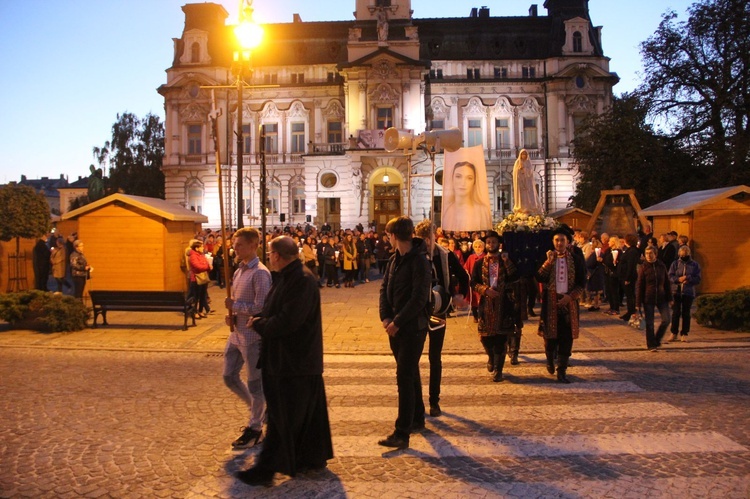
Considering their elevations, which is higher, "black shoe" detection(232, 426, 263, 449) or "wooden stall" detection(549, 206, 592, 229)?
"wooden stall" detection(549, 206, 592, 229)

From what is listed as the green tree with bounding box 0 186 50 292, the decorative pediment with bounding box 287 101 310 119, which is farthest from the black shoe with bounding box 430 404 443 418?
the decorative pediment with bounding box 287 101 310 119

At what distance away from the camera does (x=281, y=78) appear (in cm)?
4891

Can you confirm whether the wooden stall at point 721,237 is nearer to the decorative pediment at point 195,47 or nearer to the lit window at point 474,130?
the lit window at point 474,130

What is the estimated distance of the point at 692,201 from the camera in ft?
57.8

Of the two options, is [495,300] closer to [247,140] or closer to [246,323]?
[246,323]

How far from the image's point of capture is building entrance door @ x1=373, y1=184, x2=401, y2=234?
4512 centimetres

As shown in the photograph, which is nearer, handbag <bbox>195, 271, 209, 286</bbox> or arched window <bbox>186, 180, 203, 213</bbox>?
handbag <bbox>195, 271, 209, 286</bbox>

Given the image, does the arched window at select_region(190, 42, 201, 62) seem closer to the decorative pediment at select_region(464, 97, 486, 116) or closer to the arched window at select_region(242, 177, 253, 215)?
the arched window at select_region(242, 177, 253, 215)

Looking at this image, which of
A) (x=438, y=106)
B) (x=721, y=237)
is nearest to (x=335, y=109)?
(x=438, y=106)

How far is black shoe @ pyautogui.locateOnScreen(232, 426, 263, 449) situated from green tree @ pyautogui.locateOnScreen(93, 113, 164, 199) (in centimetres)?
5774

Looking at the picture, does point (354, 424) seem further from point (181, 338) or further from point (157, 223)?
point (157, 223)

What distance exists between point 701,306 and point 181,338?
10.7 m

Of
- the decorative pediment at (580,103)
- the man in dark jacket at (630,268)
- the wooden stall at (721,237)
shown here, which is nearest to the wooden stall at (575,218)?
the wooden stall at (721,237)

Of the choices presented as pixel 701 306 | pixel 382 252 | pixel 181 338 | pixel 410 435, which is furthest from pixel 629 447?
pixel 382 252
